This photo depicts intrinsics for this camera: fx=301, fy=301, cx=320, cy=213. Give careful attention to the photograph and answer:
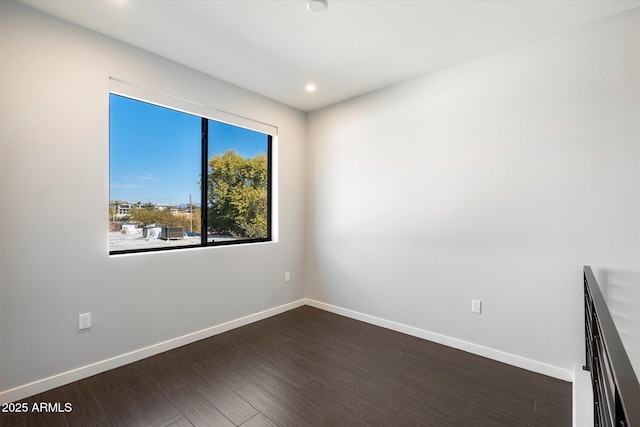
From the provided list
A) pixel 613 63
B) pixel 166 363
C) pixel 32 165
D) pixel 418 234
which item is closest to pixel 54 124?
pixel 32 165

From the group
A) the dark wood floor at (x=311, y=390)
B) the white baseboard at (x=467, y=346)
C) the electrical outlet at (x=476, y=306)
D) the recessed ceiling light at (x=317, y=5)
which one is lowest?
the dark wood floor at (x=311, y=390)

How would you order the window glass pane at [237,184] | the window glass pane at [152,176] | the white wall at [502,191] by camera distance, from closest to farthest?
the white wall at [502,191]
the window glass pane at [152,176]
the window glass pane at [237,184]

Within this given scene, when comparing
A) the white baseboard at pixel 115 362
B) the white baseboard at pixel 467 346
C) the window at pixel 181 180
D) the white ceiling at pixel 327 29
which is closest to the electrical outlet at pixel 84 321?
the white baseboard at pixel 115 362

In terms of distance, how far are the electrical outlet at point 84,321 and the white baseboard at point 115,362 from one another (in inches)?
11.7

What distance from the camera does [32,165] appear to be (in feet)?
6.73

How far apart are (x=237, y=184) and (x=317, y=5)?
2068mm

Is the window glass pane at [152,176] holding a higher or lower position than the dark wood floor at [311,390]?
higher

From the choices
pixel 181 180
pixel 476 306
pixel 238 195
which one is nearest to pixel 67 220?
pixel 181 180

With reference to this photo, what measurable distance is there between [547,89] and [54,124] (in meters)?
3.68

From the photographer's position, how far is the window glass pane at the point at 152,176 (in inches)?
102

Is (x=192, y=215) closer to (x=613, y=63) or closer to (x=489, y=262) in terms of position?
(x=489, y=262)

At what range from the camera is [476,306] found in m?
2.68

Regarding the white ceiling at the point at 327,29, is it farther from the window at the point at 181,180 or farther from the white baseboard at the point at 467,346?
the white baseboard at the point at 467,346

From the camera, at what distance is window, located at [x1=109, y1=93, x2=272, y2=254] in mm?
2621
